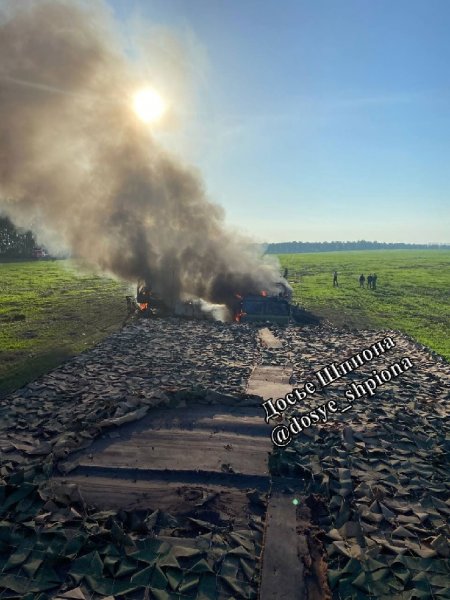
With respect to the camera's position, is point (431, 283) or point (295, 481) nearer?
point (295, 481)

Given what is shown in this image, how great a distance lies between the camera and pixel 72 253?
26.4m

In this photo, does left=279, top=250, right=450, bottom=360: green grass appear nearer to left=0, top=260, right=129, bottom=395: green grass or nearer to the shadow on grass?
left=0, top=260, right=129, bottom=395: green grass

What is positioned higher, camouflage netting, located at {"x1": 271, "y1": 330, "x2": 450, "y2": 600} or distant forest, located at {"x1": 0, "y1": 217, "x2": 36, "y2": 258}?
distant forest, located at {"x1": 0, "y1": 217, "x2": 36, "y2": 258}

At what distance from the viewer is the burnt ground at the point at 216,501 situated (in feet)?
16.8

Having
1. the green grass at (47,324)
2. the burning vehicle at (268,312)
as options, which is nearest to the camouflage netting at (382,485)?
the green grass at (47,324)

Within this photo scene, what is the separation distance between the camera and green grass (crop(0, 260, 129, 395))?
14.1 metres

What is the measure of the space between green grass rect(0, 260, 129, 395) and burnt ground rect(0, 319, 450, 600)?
2.13 m

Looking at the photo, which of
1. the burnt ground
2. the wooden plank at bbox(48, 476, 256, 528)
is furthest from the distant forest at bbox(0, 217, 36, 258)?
the wooden plank at bbox(48, 476, 256, 528)

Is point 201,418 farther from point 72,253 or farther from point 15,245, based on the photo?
point 15,245

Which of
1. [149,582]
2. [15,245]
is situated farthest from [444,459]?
[15,245]

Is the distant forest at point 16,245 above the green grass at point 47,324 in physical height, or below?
above

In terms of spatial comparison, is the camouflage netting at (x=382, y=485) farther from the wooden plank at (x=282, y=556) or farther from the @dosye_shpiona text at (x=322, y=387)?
the wooden plank at (x=282, y=556)

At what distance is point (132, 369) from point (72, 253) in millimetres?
15773

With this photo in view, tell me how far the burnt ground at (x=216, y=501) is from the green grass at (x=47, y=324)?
2.13 m
